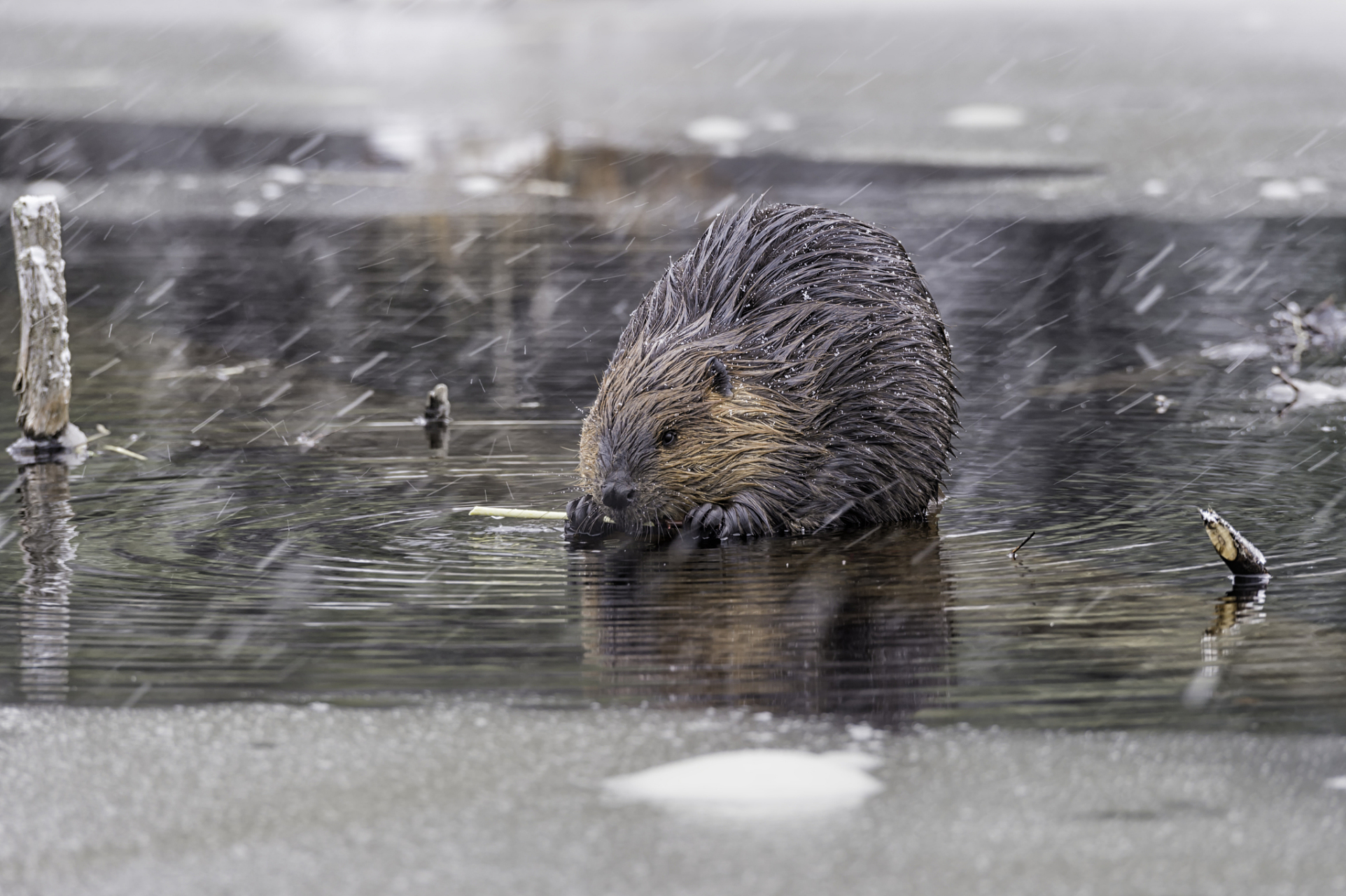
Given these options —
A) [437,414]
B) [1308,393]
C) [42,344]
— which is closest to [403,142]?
[437,414]

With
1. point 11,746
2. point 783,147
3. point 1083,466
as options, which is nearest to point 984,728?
point 11,746

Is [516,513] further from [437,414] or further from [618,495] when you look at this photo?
[437,414]

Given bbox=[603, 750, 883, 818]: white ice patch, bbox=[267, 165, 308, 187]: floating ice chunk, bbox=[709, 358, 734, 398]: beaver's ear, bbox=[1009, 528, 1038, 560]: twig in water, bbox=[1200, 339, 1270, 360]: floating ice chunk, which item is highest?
bbox=[709, 358, 734, 398]: beaver's ear

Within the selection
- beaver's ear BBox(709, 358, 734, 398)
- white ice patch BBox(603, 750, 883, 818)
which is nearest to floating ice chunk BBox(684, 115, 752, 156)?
beaver's ear BBox(709, 358, 734, 398)

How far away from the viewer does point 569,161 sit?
76.9ft

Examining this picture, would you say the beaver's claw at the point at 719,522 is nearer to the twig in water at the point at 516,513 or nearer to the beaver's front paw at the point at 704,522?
the beaver's front paw at the point at 704,522

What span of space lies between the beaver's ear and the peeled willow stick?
1.92 m

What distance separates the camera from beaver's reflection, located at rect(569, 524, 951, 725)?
5301mm

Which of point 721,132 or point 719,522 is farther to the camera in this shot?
point 721,132

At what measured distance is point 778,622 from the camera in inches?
241

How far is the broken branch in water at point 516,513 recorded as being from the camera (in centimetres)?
759

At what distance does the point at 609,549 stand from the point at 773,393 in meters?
0.93

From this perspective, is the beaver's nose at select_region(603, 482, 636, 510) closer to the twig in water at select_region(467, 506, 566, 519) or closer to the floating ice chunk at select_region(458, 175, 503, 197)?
the twig in water at select_region(467, 506, 566, 519)

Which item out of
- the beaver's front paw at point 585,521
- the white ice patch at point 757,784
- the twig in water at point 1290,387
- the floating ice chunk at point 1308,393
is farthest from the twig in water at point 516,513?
the floating ice chunk at point 1308,393
